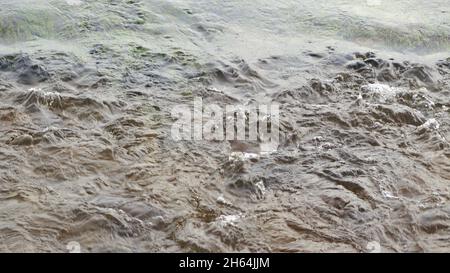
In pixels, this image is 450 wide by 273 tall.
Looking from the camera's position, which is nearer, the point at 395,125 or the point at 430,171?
the point at 430,171

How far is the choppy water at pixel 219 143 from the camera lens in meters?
4.07

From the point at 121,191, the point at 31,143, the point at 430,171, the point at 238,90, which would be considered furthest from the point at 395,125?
the point at 31,143

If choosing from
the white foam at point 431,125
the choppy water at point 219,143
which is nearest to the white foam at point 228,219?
the choppy water at point 219,143

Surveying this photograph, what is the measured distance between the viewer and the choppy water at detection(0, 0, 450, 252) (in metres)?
4.07

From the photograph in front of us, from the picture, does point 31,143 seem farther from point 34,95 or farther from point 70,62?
point 70,62

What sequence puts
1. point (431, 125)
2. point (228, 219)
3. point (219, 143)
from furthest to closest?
point (431, 125) → point (219, 143) → point (228, 219)

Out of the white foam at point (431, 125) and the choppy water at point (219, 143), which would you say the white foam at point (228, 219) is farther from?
the white foam at point (431, 125)

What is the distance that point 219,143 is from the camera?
17.5 feet

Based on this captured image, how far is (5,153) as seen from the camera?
490 cm

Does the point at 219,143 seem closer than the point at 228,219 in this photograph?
No

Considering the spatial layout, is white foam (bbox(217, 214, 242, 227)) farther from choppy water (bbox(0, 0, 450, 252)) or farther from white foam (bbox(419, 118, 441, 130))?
white foam (bbox(419, 118, 441, 130))

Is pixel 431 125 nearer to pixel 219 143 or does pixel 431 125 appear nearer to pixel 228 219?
pixel 219 143

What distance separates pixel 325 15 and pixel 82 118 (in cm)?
518

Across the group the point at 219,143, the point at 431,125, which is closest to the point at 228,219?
the point at 219,143
